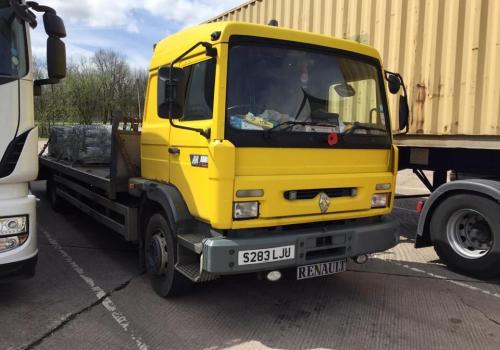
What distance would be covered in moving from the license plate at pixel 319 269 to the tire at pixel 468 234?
1940 millimetres

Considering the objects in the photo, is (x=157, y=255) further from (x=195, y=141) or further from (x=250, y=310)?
(x=195, y=141)

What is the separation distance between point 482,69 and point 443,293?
237 cm

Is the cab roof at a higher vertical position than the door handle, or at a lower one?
higher

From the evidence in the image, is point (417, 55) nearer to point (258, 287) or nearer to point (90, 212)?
point (258, 287)

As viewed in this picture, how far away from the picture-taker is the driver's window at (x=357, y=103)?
4.02m

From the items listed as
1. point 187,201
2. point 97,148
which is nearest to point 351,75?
point 187,201

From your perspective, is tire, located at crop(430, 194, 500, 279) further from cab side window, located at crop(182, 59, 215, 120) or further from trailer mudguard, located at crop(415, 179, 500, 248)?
cab side window, located at crop(182, 59, 215, 120)

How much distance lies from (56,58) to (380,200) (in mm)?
3010

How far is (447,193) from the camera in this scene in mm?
5453

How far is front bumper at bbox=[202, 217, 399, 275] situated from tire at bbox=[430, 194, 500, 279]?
1.32 m

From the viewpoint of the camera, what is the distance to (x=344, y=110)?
408 centimetres

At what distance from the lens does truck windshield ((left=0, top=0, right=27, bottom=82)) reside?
3695 mm

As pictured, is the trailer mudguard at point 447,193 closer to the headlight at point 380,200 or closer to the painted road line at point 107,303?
the headlight at point 380,200

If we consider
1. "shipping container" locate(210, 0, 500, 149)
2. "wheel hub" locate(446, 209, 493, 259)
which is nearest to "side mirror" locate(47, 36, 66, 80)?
"shipping container" locate(210, 0, 500, 149)
